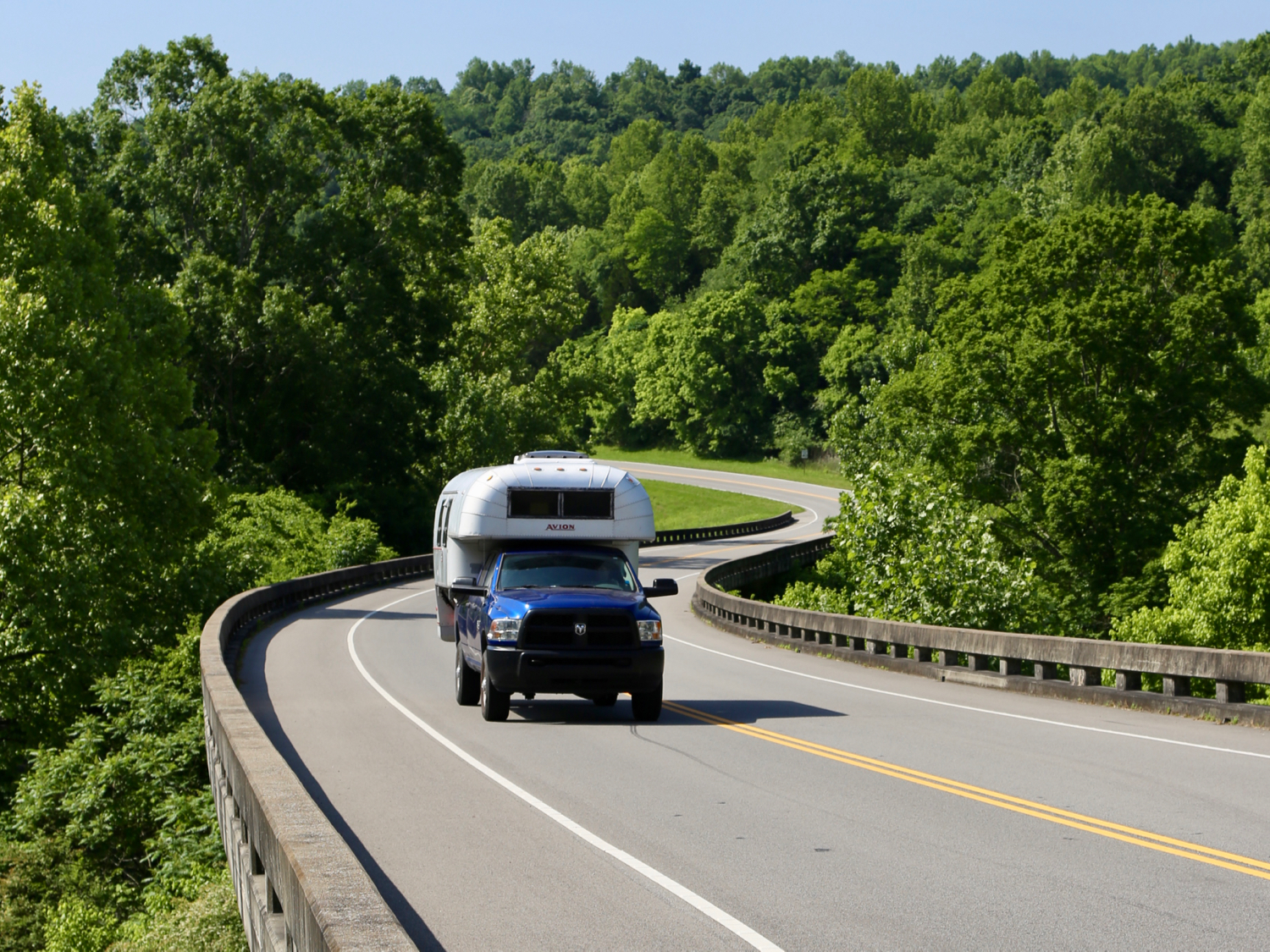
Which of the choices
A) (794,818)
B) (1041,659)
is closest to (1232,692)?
(1041,659)

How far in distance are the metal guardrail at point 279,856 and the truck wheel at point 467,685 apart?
310 cm

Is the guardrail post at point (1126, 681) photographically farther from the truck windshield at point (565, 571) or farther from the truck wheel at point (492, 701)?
the truck windshield at point (565, 571)

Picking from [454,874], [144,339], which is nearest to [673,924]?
[454,874]

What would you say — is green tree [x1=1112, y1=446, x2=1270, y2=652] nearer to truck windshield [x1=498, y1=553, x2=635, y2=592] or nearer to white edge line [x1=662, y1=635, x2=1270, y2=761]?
white edge line [x1=662, y1=635, x2=1270, y2=761]

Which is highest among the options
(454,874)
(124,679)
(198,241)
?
(198,241)

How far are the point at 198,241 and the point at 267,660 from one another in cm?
3961

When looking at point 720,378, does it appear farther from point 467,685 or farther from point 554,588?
point 554,588

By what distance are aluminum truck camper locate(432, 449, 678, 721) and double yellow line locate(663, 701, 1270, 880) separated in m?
1.59

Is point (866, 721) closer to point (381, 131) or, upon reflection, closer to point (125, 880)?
point (125, 880)

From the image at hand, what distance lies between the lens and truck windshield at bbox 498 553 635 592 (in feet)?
52.8

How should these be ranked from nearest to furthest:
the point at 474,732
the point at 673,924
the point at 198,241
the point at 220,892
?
the point at 673,924, the point at 220,892, the point at 474,732, the point at 198,241

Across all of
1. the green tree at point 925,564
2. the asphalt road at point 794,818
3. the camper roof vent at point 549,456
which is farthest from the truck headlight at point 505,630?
the green tree at point 925,564

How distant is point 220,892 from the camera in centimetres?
1157

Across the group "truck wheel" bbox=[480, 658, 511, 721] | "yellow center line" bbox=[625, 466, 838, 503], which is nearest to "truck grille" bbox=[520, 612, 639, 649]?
"truck wheel" bbox=[480, 658, 511, 721]
